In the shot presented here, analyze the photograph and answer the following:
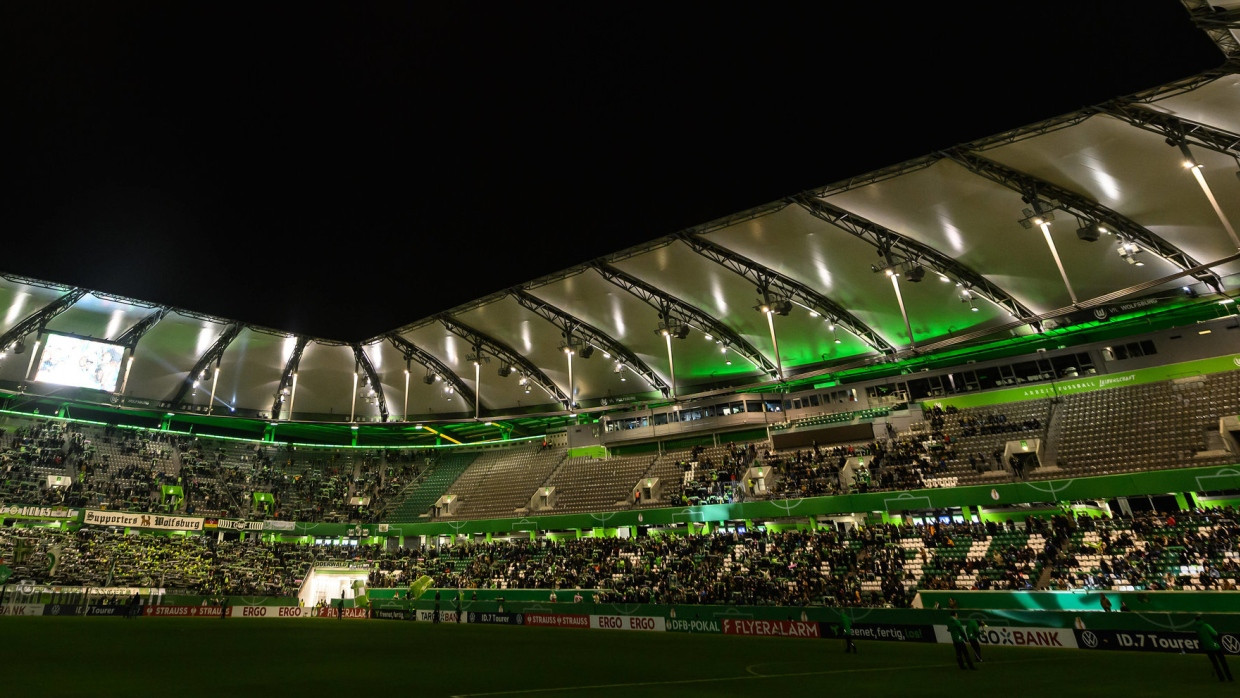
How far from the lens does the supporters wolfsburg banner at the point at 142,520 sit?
134 feet

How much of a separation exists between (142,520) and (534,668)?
41302mm

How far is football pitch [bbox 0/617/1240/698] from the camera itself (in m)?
10.7

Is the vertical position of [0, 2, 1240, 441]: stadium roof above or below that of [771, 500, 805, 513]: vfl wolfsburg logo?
above

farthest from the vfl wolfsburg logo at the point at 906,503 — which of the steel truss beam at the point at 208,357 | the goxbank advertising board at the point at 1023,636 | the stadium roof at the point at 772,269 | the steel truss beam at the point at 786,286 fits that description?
the steel truss beam at the point at 208,357

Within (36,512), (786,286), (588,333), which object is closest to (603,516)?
(588,333)

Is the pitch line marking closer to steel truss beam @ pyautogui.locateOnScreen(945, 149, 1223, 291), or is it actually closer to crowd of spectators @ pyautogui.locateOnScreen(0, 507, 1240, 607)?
crowd of spectators @ pyautogui.locateOnScreen(0, 507, 1240, 607)

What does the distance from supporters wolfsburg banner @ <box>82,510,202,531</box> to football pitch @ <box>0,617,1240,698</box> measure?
23.4 metres

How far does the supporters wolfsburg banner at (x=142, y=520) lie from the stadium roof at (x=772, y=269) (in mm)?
9136

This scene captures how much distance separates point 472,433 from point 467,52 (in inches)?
1993

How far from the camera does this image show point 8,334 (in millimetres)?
38406

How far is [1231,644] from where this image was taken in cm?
1669

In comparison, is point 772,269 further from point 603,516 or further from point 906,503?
point 603,516

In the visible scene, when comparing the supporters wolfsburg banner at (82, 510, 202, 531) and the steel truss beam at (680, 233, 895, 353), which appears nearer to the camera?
the steel truss beam at (680, 233, 895, 353)

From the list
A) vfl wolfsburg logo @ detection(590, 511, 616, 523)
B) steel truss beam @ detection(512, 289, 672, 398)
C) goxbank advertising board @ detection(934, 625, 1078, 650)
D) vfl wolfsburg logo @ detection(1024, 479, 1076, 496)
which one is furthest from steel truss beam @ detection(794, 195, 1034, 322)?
vfl wolfsburg logo @ detection(590, 511, 616, 523)
